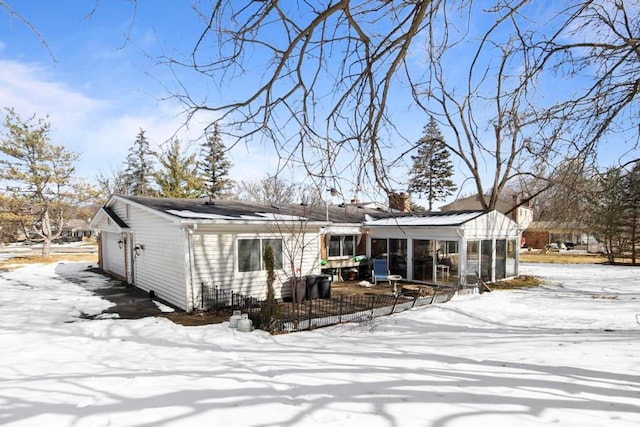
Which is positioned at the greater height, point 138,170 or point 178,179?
point 138,170

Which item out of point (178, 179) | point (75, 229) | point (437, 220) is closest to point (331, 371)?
point (437, 220)

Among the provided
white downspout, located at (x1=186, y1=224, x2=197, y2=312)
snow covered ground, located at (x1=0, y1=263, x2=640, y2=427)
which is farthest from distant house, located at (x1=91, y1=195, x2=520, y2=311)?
snow covered ground, located at (x1=0, y1=263, x2=640, y2=427)

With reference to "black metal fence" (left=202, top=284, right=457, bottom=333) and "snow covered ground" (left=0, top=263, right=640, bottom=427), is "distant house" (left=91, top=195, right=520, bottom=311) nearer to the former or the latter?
"black metal fence" (left=202, top=284, right=457, bottom=333)

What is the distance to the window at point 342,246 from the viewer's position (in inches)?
595

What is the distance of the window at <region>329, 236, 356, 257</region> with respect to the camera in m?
15.1

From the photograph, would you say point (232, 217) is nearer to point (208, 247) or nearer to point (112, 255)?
point (208, 247)

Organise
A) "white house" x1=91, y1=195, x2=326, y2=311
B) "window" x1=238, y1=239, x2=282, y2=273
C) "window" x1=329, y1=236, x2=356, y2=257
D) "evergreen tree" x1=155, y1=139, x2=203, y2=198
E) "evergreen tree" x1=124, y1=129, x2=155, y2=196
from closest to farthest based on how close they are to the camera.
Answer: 1. "white house" x1=91, y1=195, x2=326, y2=311
2. "window" x1=238, y1=239, x2=282, y2=273
3. "window" x1=329, y1=236, x2=356, y2=257
4. "evergreen tree" x1=155, y1=139, x2=203, y2=198
5. "evergreen tree" x1=124, y1=129, x2=155, y2=196

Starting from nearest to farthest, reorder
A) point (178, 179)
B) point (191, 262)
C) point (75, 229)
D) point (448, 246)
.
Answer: point (191, 262) < point (448, 246) < point (178, 179) < point (75, 229)

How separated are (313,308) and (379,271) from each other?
213 inches

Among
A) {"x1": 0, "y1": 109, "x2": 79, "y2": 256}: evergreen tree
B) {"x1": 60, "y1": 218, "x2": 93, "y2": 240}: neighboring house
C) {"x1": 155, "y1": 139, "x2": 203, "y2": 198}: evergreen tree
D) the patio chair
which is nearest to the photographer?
the patio chair

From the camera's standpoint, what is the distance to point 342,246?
15.4m

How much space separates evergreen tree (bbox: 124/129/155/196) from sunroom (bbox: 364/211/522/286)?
3055 cm

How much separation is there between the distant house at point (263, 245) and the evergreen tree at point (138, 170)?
21.8 meters

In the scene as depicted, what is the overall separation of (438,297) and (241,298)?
20.1ft
